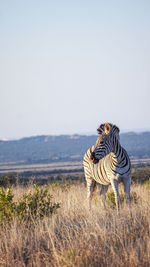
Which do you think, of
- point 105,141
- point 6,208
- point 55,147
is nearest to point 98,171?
point 105,141

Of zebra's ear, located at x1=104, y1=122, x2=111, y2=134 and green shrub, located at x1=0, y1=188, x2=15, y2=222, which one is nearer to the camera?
green shrub, located at x1=0, y1=188, x2=15, y2=222

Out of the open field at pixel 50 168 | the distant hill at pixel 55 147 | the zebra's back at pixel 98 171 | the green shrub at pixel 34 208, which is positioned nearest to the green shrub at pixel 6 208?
the green shrub at pixel 34 208

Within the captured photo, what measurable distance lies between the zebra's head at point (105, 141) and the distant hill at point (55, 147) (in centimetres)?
9640

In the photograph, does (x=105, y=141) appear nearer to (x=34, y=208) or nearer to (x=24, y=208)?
(x=34, y=208)

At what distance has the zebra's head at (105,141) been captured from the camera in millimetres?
8297

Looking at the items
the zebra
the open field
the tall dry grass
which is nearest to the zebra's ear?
the zebra

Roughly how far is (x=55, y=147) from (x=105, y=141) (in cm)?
12602

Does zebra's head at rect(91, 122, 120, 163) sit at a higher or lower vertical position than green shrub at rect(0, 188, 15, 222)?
higher

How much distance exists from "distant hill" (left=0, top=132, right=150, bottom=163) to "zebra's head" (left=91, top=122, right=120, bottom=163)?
96405 millimetres

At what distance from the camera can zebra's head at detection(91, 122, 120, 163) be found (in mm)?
8297

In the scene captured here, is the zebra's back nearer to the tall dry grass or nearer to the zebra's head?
the zebra's head

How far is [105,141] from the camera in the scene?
28.1 feet

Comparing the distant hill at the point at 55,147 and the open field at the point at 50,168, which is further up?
the distant hill at the point at 55,147

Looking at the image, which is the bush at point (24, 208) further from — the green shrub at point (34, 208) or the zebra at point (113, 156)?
the zebra at point (113, 156)
